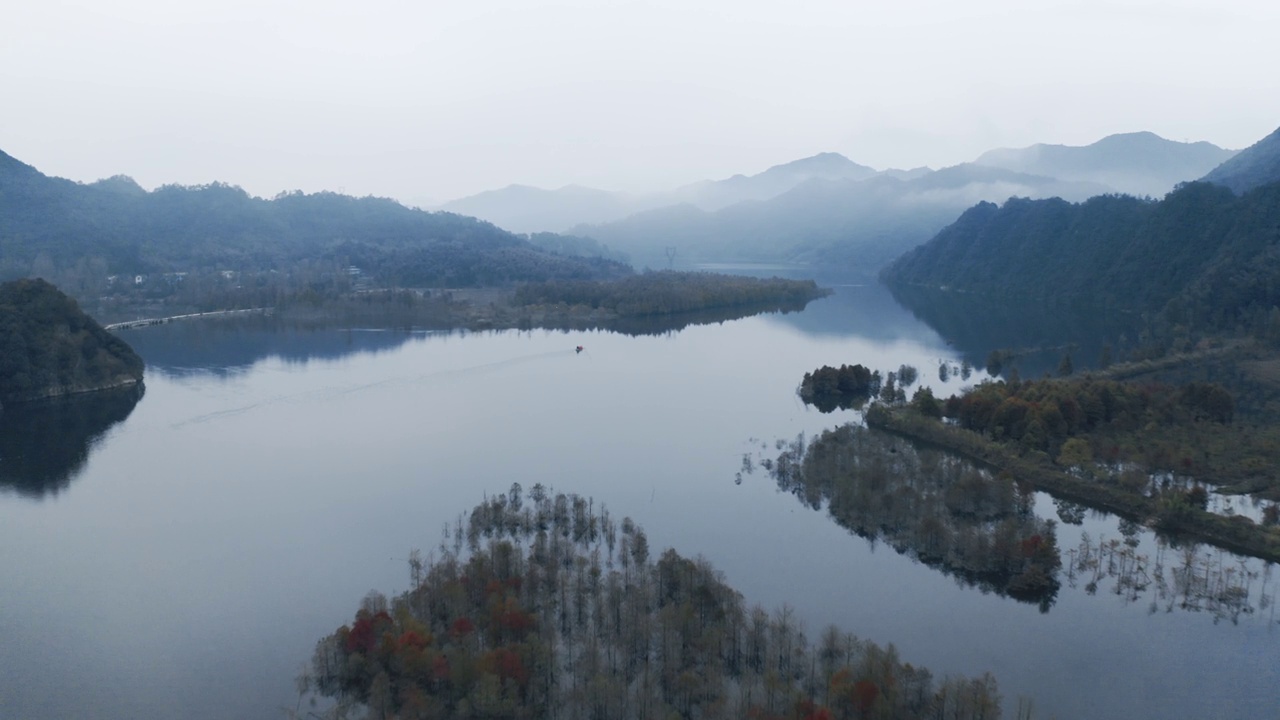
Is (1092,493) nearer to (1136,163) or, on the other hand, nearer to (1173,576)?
(1173,576)

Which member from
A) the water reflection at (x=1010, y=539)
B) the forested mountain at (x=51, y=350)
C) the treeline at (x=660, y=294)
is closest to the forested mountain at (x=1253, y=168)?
the treeline at (x=660, y=294)

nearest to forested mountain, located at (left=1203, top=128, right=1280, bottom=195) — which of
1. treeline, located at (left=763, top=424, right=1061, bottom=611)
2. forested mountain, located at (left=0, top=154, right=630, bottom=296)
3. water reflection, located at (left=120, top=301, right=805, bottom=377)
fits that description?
water reflection, located at (left=120, top=301, right=805, bottom=377)

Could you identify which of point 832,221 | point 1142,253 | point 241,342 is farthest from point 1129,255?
point 832,221

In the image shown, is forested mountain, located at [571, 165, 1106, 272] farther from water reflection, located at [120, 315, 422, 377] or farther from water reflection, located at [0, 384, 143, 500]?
water reflection, located at [0, 384, 143, 500]

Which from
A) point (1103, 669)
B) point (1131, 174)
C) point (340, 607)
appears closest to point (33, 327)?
point (340, 607)

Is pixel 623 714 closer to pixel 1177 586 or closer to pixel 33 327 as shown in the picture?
pixel 1177 586

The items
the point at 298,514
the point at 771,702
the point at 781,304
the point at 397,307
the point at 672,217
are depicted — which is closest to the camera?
the point at 771,702
